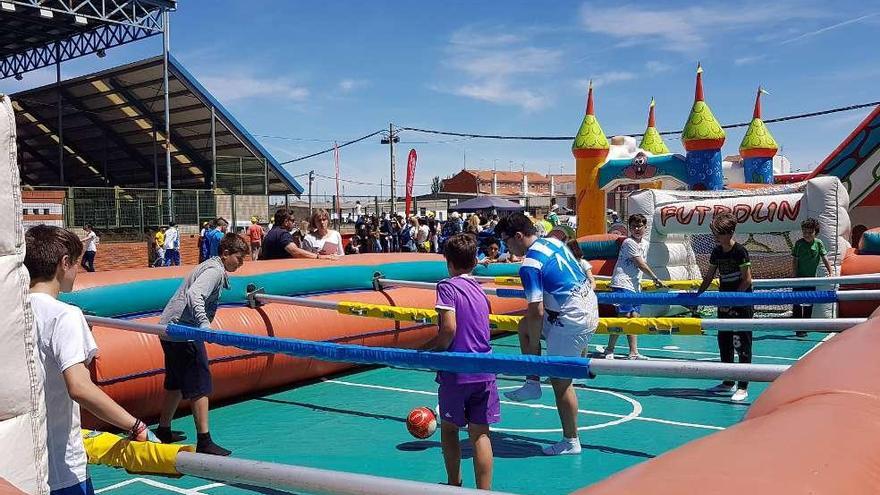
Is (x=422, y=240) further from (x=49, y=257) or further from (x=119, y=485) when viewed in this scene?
(x=49, y=257)

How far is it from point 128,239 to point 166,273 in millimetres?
17803

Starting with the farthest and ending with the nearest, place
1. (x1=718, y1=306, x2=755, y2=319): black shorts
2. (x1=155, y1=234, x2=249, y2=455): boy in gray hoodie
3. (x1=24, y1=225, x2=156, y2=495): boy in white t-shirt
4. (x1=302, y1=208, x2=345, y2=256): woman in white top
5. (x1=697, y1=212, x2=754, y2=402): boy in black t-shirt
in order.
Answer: (x1=302, y1=208, x2=345, y2=256): woman in white top, (x1=718, y1=306, x2=755, y2=319): black shorts, (x1=697, y1=212, x2=754, y2=402): boy in black t-shirt, (x1=155, y1=234, x2=249, y2=455): boy in gray hoodie, (x1=24, y1=225, x2=156, y2=495): boy in white t-shirt

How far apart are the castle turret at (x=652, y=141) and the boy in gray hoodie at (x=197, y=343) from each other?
62.7 ft

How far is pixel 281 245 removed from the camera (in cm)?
924

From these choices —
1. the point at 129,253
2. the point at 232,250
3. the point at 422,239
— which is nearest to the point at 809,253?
the point at 232,250

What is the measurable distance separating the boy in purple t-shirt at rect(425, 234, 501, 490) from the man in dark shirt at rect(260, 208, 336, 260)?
16.2 feet

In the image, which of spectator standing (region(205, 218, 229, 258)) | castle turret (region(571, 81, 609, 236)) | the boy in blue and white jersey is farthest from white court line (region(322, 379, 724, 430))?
castle turret (region(571, 81, 609, 236))

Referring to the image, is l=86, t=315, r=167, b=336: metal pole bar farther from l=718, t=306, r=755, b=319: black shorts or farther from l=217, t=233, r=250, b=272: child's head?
l=718, t=306, r=755, b=319: black shorts

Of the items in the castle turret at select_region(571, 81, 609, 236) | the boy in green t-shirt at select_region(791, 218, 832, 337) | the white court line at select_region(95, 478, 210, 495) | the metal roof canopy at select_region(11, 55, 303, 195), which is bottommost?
the white court line at select_region(95, 478, 210, 495)

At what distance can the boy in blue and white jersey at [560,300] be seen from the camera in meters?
5.34

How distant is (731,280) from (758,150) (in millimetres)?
16449

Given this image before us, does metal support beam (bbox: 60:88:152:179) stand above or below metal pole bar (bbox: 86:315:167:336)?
above

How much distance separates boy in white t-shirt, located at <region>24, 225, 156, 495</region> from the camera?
278 centimetres

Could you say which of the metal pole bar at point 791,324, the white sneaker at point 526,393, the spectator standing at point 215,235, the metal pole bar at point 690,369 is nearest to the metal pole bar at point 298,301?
the white sneaker at point 526,393
